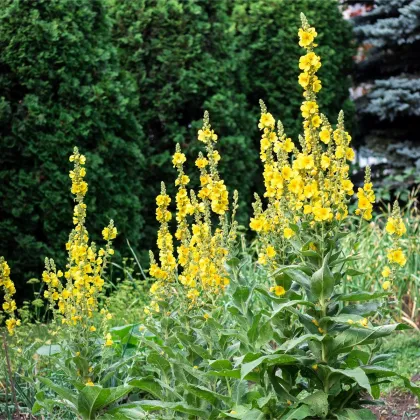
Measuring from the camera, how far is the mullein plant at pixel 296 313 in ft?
9.83

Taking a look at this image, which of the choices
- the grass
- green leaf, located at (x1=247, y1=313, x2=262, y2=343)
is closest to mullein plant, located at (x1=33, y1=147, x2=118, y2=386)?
green leaf, located at (x1=247, y1=313, x2=262, y2=343)

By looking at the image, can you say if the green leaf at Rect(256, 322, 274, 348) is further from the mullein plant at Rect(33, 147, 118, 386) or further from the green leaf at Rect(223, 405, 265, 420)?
the mullein plant at Rect(33, 147, 118, 386)

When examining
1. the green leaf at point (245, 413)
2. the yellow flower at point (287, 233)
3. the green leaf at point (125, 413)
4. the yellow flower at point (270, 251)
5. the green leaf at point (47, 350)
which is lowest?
the green leaf at point (47, 350)

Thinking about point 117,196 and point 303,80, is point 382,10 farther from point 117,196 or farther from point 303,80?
point 303,80

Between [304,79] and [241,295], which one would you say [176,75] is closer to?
[304,79]

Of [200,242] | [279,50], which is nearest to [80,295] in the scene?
[200,242]

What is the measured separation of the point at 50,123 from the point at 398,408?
3.53m

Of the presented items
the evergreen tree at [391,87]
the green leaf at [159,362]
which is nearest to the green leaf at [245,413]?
the green leaf at [159,362]

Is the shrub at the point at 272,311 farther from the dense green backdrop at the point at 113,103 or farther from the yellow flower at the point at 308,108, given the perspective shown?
the dense green backdrop at the point at 113,103

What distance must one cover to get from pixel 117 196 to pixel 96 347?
309 cm

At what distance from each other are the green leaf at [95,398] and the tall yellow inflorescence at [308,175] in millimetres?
843

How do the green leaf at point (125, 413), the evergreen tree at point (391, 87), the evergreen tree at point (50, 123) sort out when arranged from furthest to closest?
the evergreen tree at point (391, 87), the evergreen tree at point (50, 123), the green leaf at point (125, 413)

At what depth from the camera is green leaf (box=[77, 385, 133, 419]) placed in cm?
333

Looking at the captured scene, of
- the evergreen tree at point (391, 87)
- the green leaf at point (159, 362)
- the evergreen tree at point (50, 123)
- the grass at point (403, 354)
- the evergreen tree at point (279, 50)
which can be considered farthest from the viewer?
the evergreen tree at point (391, 87)
